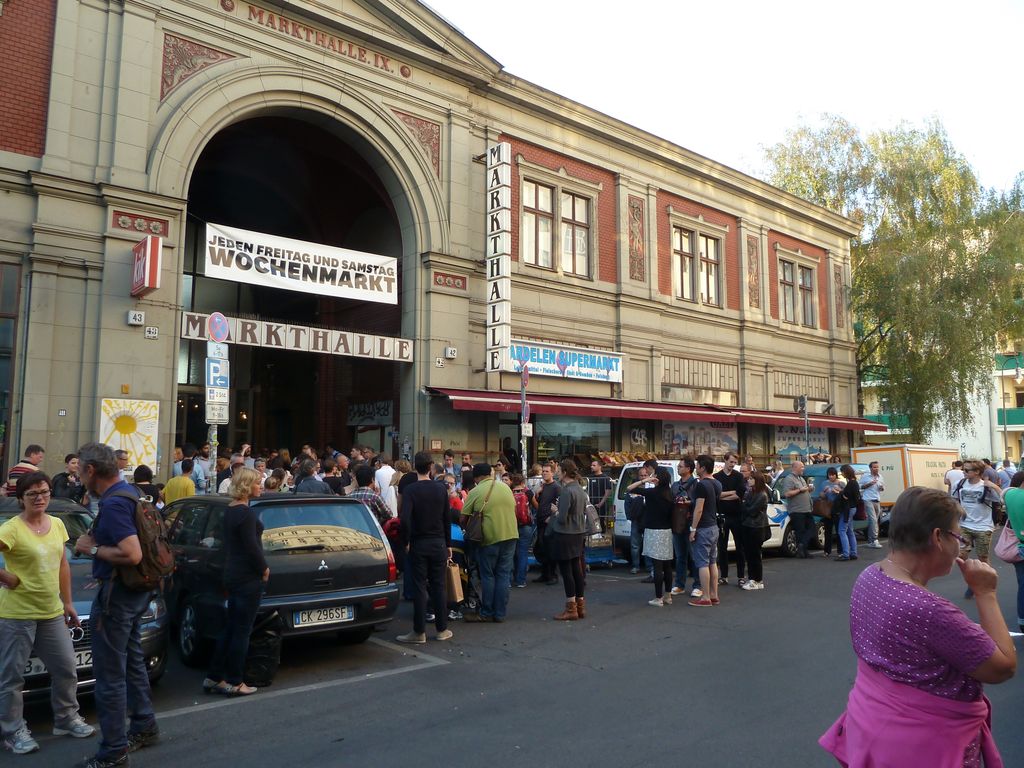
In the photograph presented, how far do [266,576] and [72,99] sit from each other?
40.1ft

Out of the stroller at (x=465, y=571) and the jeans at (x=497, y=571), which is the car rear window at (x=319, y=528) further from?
the stroller at (x=465, y=571)

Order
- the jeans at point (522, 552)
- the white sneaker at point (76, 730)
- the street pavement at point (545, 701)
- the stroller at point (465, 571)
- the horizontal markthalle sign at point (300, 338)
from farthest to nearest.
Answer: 1. the horizontal markthalle sign at point (300, 338)
2. the jeans at point (522, 552)
3. the stroller at point (465, 571)
4. the white sneaker at point (76, 730)
5. the street pavement at point (545, 701)

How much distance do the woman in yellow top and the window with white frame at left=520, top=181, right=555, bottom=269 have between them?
17.0 metres

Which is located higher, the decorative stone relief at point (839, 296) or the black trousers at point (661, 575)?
the decorative stone relief at point (839, 296)

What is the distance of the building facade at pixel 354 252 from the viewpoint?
14305 mm

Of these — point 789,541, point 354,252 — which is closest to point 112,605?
point 789,541

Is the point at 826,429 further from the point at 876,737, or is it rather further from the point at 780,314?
the point at 876,737

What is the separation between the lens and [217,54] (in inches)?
648

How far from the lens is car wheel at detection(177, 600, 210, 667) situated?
24.1 ft

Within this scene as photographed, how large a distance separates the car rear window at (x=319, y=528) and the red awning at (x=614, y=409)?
10.2 metres

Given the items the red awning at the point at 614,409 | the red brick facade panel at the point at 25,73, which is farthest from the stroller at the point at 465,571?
→ the red brick facade panel at the point at 25,73

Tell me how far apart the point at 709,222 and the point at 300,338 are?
1556 cm

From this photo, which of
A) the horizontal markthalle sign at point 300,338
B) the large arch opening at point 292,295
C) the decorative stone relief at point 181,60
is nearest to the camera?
the decorative stone relief at point 181,60

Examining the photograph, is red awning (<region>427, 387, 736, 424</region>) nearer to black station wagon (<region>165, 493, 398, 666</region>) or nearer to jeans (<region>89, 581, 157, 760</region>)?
black station wagon (<region>165, 493, 398, 666</region>)
